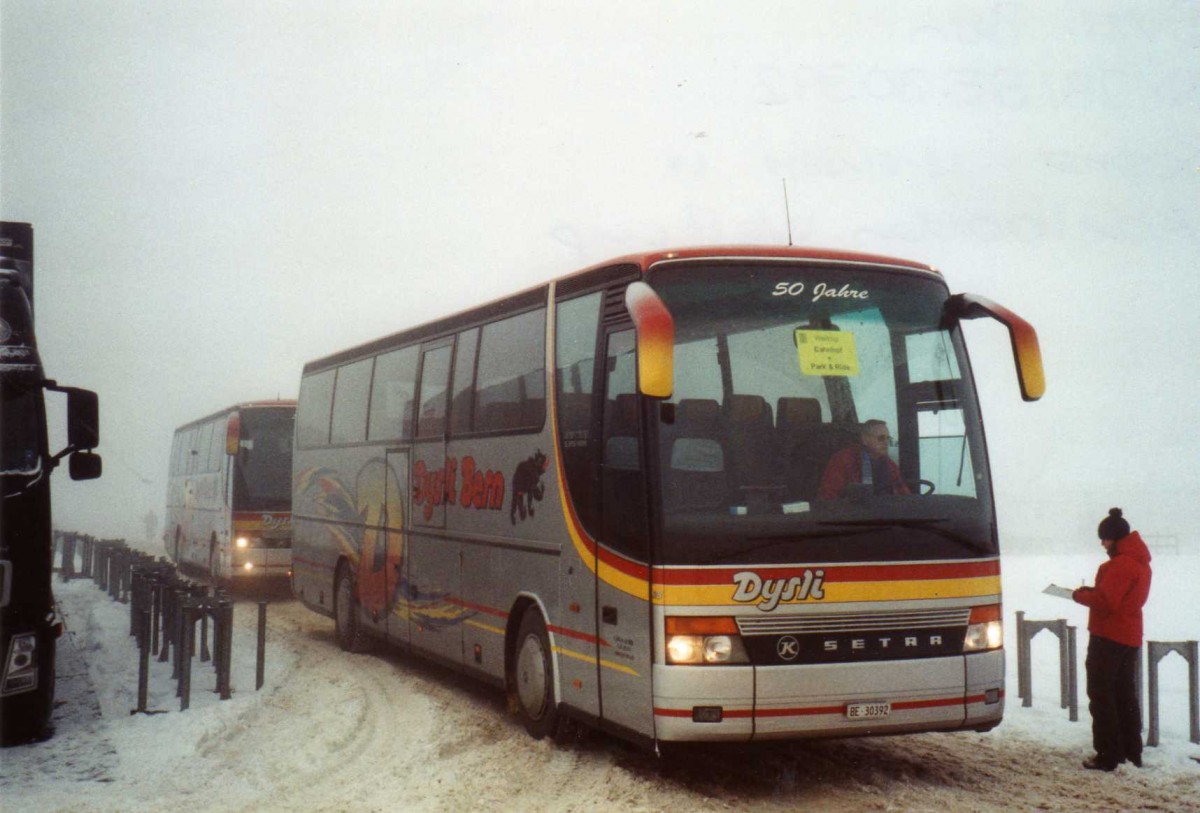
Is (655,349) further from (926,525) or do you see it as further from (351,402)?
(351,402)

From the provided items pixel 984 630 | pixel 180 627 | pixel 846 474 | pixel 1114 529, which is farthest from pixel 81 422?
pixel 1114 529

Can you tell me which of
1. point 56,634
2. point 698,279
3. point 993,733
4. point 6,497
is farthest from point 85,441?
point 993,733

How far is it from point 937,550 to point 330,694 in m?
6.60

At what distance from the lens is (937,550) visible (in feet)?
25.3

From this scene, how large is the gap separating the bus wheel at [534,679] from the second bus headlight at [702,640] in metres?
1.98

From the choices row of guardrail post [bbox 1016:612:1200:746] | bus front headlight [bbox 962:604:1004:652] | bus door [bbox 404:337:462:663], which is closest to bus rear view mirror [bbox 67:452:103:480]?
bus door [bbox 404:337:462:663]

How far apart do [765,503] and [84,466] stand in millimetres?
5628

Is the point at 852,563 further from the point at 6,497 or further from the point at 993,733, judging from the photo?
the point at 6,497

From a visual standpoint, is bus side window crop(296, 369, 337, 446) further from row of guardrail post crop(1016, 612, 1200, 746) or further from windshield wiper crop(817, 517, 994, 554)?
windshield wiper crop(817, 517, 994, 554)

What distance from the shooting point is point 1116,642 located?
889 centimetres

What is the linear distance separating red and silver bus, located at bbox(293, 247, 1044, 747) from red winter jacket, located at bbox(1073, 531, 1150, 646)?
4.47ft

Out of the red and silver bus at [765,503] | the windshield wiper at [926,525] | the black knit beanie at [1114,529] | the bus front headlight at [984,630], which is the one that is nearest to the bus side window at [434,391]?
the red and silver bus at [765,503]

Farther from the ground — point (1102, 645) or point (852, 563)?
point (852, 563)

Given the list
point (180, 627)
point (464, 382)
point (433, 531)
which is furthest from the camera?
point (433, 531)
